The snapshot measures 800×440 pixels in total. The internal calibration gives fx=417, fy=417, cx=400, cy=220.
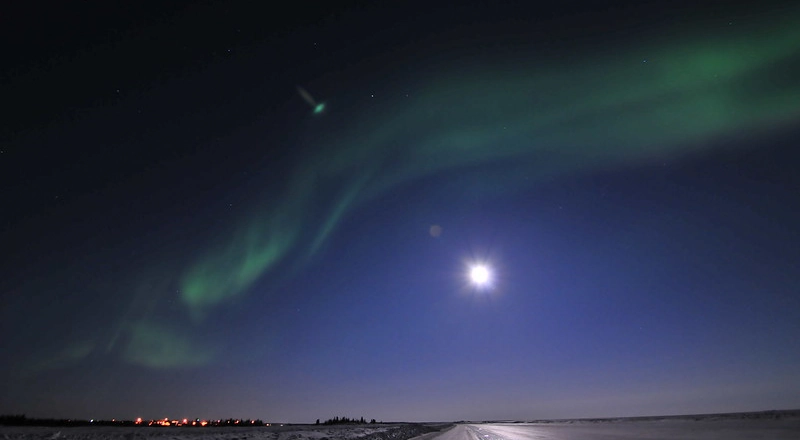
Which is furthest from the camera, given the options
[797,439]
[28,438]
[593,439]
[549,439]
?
[549,439]

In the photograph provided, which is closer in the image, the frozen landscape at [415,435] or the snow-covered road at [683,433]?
the frozen landscape at [415,435]

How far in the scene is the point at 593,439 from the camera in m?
39.8

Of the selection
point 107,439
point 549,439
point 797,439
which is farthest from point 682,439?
point 107,439

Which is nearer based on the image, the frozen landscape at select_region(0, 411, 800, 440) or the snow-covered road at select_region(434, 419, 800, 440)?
the frozen landscape at select_region(0, 411, 800, 440)

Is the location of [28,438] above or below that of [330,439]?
above

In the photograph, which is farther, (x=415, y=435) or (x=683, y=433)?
(x=415, y=435)

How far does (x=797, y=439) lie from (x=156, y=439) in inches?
1616

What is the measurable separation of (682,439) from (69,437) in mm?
44646

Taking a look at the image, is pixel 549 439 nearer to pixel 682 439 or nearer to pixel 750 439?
pixel 682 439

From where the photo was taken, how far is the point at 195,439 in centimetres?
3161

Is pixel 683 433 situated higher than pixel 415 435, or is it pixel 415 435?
pixel 683 433

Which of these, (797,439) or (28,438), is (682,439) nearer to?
(797,439)

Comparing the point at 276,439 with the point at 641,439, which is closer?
the point at 641,439

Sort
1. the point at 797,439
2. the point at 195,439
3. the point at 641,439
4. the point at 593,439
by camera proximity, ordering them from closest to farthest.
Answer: the point at 797,439 < the point at 195,439 < the point at 641,439 < the point at 593,439
